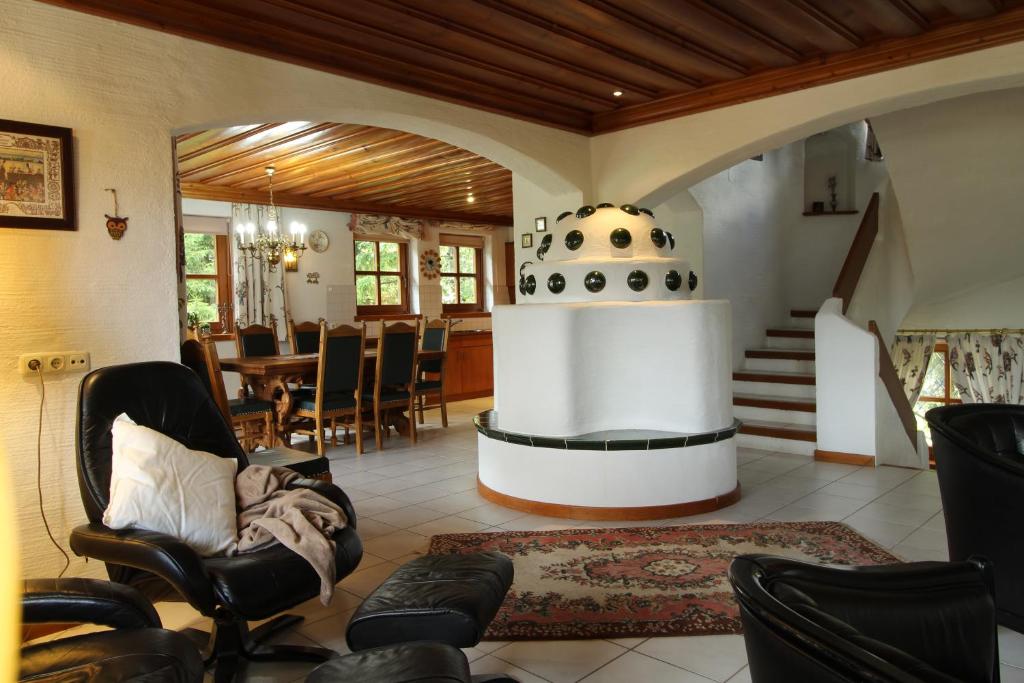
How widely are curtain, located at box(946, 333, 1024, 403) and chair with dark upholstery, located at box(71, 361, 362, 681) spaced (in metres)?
7.45

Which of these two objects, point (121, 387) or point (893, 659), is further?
point (121, 387)

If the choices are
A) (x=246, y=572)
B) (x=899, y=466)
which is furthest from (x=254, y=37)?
(x=899, y=466)

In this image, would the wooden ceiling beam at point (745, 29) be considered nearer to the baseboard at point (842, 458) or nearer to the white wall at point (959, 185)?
the white wall at point (959, 185)

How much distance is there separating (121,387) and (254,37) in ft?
6.35

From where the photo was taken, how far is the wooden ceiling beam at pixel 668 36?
3.56 metres

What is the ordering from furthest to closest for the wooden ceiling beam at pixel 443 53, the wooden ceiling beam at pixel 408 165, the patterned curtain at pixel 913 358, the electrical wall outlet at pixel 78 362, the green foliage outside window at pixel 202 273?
1. the patterned curtain at pixel 913 358
2. the green foliage outside window at pixel 202 273
3. the wooden ceiling beam at pixel 408 165
4. the wooden ceiling beam at pixel 443 53
5. the electrical wall outlet at pixel 78 362

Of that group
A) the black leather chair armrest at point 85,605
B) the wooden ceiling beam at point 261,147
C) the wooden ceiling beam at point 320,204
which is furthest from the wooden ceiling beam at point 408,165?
the black leather chair armrest at point 85,605

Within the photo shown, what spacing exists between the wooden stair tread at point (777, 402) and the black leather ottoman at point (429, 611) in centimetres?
451

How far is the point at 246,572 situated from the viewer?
226 cm

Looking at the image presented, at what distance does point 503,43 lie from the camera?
397 centimetres

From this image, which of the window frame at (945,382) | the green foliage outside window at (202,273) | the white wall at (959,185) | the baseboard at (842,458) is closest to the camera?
the white wall at (959,185)

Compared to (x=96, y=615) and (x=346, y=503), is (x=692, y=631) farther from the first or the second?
(x=96, y=615)

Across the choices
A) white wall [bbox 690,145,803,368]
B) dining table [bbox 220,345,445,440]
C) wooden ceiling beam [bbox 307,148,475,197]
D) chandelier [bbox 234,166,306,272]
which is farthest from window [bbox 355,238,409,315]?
white wall [bbox 690,145,803,368]

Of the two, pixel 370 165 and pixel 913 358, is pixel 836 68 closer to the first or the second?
pixel 370 165
